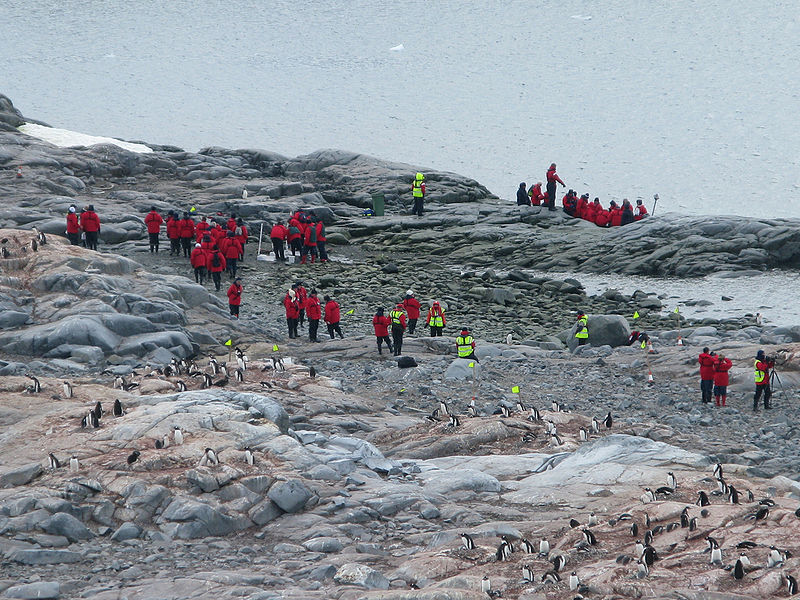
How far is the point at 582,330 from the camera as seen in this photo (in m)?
26.4

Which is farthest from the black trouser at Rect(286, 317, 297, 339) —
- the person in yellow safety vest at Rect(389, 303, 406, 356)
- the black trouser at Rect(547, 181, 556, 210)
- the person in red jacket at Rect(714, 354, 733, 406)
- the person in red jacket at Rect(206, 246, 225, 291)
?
the black trouser at Rect(547, 181, 556, 210)

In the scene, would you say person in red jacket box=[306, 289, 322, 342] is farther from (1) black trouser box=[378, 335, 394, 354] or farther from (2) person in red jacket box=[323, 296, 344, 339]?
(1) black trouser box=[378, 335, 394, 354]

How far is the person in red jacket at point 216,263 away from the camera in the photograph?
99.0 ft

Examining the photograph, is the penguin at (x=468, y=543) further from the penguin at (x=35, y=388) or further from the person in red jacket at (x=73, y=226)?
the person in red jacket at (x=73, y=226)

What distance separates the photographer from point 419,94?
71312mm

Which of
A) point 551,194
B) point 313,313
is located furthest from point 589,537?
point 551,194

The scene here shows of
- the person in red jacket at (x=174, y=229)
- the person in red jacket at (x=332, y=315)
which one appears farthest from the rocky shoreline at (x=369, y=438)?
the person in red jacket at (x=174, y=229)

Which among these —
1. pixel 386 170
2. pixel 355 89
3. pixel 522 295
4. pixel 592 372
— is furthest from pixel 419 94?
pixel 592 372

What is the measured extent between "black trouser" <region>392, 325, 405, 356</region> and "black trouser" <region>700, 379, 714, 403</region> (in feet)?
22.6

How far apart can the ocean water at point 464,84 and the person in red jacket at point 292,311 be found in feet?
84.5

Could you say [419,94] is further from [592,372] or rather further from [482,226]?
[592,372]

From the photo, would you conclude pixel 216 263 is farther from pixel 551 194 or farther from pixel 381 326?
pixel 551 194

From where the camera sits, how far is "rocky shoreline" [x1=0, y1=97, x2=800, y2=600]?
11.6 meters

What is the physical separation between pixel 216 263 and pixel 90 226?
4.21m
